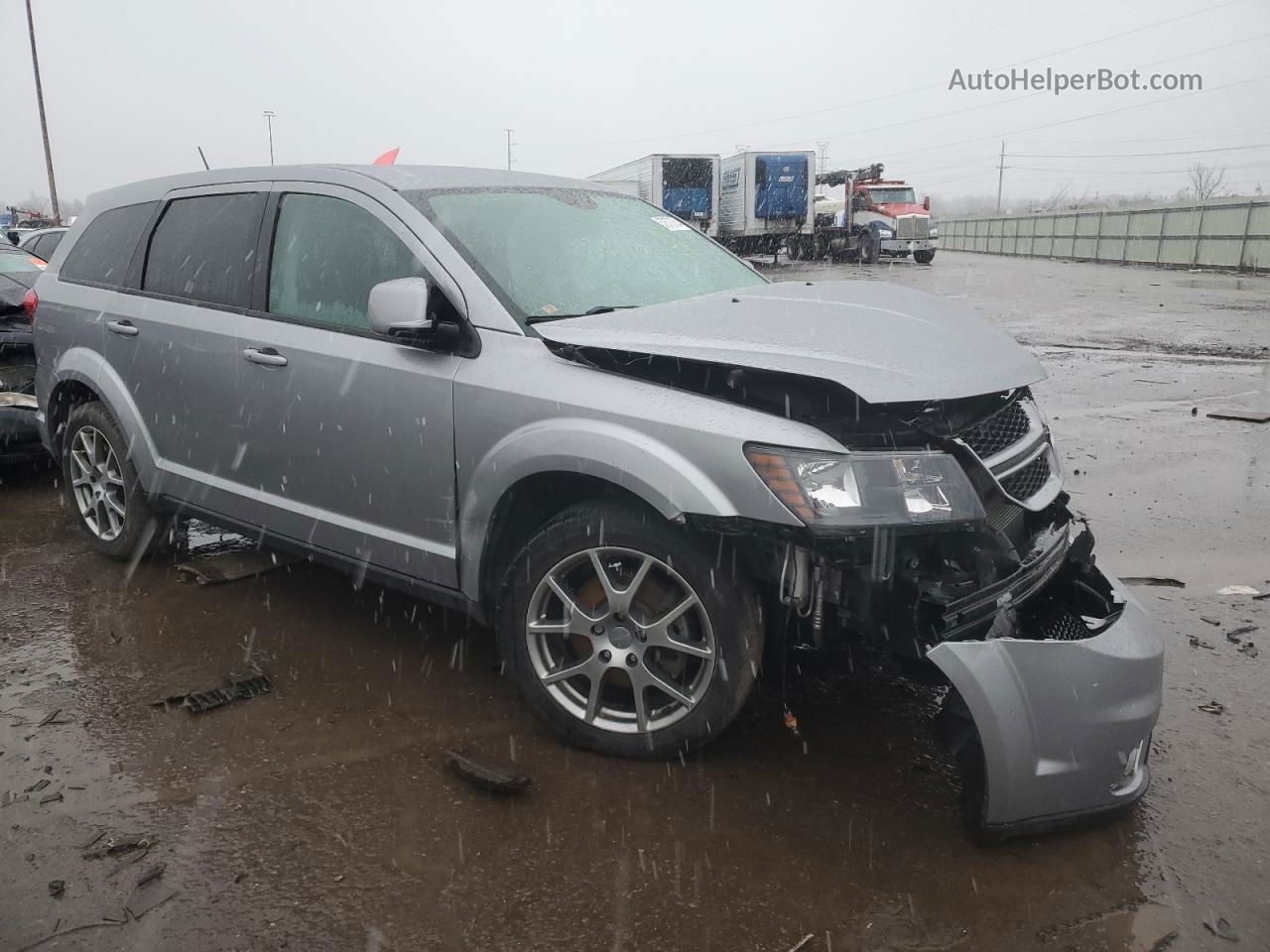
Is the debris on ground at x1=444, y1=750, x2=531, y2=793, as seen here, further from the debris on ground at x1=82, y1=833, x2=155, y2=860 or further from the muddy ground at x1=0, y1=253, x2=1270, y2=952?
the debris on ground at x1=82, y1=833, x2=155, y2=860

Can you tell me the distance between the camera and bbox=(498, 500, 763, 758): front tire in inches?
106

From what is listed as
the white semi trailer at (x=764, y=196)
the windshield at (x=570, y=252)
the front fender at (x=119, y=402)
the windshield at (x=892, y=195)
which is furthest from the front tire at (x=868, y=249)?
the front fender at (x=119, y=402)

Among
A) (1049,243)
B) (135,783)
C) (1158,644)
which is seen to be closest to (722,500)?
(1158,644)

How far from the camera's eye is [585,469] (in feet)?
9.18

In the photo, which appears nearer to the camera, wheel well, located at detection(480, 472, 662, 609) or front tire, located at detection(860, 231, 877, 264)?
wheel well, located at detection(480, 472, 662, 609)

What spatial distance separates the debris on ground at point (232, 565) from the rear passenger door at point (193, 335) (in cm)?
52

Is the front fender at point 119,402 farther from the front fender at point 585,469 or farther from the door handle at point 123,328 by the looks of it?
the front fender at point 585,469

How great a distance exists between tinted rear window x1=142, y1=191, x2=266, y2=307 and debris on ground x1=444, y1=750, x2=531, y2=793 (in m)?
2.05

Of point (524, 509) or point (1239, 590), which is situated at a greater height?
point (524, 509)

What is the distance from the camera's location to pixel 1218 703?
3328 millimetres

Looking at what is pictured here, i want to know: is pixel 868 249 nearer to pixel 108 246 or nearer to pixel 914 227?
pixel 914 227

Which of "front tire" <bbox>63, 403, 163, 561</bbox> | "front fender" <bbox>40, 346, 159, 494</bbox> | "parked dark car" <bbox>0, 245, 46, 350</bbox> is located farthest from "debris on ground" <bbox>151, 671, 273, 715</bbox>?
"parked dark car" <bbox>0, 245, 46, 350</bbox>

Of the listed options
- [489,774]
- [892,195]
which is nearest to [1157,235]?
[892,195]

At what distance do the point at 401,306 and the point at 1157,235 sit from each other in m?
33.9
